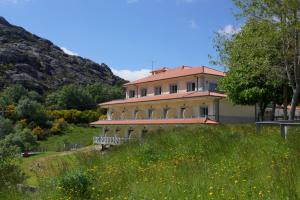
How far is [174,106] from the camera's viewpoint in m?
50.6

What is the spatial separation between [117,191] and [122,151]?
6.65 metres

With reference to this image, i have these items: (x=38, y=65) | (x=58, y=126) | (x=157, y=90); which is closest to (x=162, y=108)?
(x=157, y=90)

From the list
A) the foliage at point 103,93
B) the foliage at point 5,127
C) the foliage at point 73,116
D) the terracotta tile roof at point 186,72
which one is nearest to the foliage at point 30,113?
the foliage at point 73,116

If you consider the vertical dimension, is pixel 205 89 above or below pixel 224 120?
above

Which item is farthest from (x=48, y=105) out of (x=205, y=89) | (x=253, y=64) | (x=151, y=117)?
(x=253, y=64)

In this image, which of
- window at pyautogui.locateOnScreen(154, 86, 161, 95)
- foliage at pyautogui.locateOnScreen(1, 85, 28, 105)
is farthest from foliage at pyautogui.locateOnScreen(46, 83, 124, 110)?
window at pyautogui.locateOnScreen(154, 86, 161, 95)

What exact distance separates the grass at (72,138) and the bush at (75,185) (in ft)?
171

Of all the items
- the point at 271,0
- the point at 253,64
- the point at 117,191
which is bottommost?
the point at 117,191

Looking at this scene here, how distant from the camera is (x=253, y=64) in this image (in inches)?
947

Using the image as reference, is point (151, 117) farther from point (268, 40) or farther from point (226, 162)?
point (226, 162)

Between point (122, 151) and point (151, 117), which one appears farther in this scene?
point (151, 117)

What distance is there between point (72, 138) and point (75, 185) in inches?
2437

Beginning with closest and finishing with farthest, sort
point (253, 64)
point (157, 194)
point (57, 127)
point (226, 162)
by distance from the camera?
point (157, 194) < point (226, 162) < point (253, 64) < point (57, 127)

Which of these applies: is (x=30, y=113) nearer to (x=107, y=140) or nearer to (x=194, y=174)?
(x=107, y=140)
